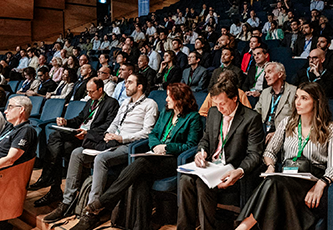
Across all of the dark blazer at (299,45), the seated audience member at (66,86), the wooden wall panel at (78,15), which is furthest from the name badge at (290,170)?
the wooden wall panel at (78,15)

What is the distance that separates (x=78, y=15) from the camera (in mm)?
10641

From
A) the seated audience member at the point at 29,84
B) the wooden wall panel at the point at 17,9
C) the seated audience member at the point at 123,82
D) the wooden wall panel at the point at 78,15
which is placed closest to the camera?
the seated audience member at the point at 123,82

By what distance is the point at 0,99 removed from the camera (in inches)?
138

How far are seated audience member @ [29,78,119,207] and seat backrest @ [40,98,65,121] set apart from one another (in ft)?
1.80

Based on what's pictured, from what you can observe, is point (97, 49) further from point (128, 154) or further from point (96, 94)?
point (128, 154)

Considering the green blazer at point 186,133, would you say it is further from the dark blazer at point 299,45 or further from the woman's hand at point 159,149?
the dark blazer at point 299,45

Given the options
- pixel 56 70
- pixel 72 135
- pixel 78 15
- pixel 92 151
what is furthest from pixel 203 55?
pixel 78 15

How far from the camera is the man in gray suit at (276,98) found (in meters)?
1.94

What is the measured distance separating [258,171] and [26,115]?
1439 millimetres

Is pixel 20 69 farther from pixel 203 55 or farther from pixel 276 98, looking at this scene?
pixel 276 98

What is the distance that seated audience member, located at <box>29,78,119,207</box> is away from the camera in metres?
2.11

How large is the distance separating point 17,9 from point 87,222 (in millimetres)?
9032

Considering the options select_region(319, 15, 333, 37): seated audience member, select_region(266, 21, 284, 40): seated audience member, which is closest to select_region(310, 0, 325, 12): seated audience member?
select_region(319, 15, 333, 37): seated audience member

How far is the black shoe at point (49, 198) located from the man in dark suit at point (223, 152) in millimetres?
1083
